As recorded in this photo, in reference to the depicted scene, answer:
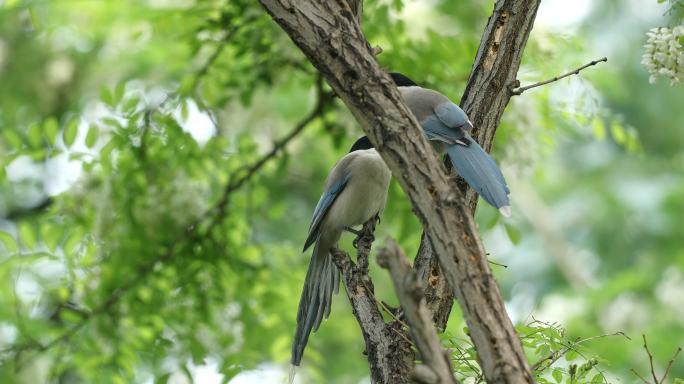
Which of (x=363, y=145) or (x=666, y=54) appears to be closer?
(x=666, y=54)

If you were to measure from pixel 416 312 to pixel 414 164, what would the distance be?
0.42 m

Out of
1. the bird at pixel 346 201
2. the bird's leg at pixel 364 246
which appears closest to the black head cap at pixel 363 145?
the bird at pixel 346 201

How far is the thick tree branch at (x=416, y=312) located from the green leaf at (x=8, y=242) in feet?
9.72

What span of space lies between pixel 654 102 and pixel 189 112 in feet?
29.1

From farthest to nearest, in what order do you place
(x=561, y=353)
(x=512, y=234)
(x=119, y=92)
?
(x=119, y=92)
(x=512, y=234)
(x=561, y=353)

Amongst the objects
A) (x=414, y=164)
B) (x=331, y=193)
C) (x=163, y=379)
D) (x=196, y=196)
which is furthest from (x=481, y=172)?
(x=196, y=196)

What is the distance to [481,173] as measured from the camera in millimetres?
3094

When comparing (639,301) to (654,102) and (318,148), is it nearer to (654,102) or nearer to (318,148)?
(318,148)

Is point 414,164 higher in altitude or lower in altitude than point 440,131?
lower

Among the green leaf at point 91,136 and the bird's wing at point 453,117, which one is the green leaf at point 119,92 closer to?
the green leaf at point 91,136

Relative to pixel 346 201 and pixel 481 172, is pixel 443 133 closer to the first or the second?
pixel 481 172

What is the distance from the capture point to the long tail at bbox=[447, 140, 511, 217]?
2980 millimetres

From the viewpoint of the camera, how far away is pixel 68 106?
27.2ft

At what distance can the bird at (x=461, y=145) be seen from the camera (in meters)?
3.02
